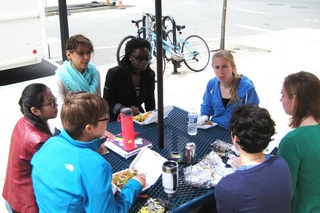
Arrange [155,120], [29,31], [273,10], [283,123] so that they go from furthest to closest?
[273,10] → [29,31] → [283,123] → [155,120]

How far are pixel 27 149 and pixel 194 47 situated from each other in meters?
6.42

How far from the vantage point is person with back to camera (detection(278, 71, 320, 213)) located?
2221mm

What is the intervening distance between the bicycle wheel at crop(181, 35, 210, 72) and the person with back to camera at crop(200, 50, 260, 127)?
13.5 ft

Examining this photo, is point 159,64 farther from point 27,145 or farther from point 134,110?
point 134,110

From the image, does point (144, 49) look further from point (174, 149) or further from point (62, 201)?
point (62, 201)

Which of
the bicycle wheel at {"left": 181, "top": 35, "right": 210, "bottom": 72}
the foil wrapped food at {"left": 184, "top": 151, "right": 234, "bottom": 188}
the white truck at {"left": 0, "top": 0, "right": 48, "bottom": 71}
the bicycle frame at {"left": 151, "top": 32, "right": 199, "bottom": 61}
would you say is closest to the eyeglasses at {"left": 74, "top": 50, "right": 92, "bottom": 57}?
the foil wrapped food at {"left": 184, "top": 151, "right": 234, "bottom": 188}

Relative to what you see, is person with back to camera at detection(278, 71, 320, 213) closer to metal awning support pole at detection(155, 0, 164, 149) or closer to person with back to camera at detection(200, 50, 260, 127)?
metal awning support pole at detection(155, 0, 164, 149)

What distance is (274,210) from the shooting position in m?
1.90

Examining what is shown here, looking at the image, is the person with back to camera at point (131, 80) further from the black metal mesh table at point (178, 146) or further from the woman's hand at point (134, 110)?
the black metal mesh table at point (178, 146)

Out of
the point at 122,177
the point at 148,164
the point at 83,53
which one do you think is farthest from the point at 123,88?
the point at 122,177

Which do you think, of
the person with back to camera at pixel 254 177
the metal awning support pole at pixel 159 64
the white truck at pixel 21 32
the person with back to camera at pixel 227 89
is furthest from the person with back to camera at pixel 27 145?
the white truck at pixel 21 32

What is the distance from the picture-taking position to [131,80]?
149 inches

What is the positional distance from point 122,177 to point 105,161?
0.55m

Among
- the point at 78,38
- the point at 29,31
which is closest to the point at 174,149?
the point at 78,38
